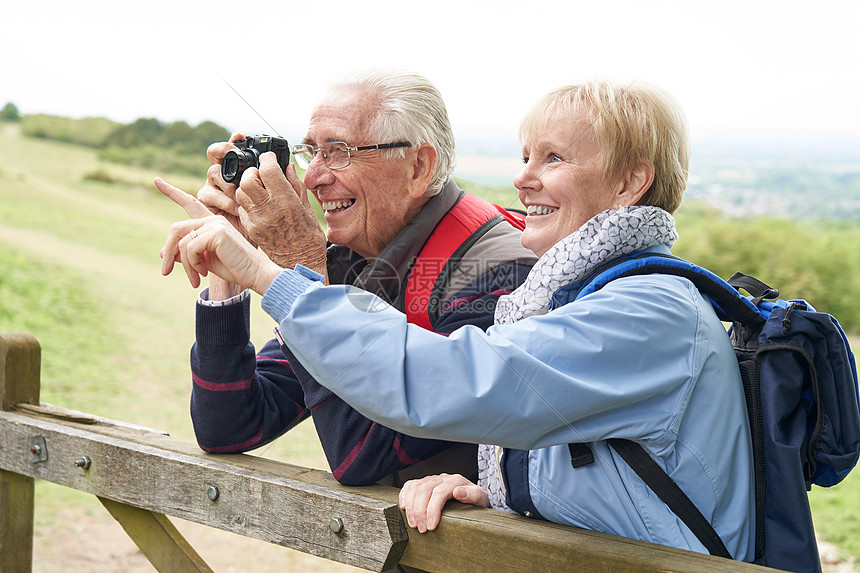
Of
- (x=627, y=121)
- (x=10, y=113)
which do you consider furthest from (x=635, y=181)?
(x=10, y=113)

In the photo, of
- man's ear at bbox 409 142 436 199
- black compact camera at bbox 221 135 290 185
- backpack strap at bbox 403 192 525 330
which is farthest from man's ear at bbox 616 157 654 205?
black compact camera at bbox 221 135 290 185

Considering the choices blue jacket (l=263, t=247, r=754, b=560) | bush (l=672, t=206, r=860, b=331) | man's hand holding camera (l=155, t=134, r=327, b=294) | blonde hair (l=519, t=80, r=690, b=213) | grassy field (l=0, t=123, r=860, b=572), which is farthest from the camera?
bush (l=672, t=206, r=860, b=331)

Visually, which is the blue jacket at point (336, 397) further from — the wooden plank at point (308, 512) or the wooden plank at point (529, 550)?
the wooden plank at point (529, 550)

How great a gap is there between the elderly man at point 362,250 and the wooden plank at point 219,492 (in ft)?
0.29

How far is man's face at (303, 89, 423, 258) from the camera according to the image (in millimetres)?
1757

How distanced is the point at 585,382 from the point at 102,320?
402 inches

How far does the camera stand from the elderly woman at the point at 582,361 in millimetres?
972

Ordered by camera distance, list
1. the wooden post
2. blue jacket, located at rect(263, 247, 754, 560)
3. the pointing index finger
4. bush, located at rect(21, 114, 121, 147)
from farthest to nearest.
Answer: bush, located at rect(21, 114, 121, 147), the wooden post, the pointing index finger, blue jacket, located at rect(263, 247, 754, 560)

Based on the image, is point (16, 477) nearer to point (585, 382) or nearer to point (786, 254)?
point (585, 382)

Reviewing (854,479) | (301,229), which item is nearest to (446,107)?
(301,229)

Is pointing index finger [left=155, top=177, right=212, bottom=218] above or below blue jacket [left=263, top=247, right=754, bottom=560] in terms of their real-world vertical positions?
above

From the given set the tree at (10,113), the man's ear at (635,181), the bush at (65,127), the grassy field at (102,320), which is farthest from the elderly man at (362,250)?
the tree at (10,113)

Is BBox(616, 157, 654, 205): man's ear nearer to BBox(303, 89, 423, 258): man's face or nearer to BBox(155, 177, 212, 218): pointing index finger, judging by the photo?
BBox(303, 89, 423, 258): man's face

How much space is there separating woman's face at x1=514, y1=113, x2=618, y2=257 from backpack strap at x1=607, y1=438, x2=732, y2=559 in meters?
0.42
